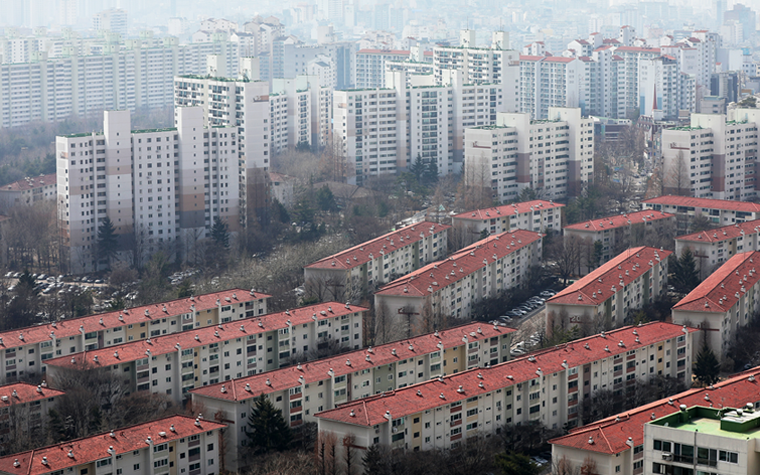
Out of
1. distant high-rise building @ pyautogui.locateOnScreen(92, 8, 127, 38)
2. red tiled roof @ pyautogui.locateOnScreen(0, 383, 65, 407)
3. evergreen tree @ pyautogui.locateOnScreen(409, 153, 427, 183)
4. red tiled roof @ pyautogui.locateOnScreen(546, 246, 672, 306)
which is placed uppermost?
distant high-rise building @ pyautogui.locateOnScreen(92, 8, 127, 38)

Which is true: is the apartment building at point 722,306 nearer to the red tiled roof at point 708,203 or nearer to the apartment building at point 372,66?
the red tiled roof at point 708,203

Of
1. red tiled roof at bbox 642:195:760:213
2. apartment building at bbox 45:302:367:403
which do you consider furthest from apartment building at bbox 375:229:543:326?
red tiled roof at bbox 642:195:760:213

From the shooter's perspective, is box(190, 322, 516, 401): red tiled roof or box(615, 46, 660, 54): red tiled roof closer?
box(190, 322, 516, 401): red tiled roof

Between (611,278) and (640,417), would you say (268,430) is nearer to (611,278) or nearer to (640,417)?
(640,417)

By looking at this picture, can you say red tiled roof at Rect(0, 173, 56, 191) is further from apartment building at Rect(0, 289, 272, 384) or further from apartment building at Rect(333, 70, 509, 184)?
apartment building at Rect(0, 289, 272, 384)

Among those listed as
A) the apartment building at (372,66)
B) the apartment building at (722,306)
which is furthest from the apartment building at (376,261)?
the apartment building at (372,66)
